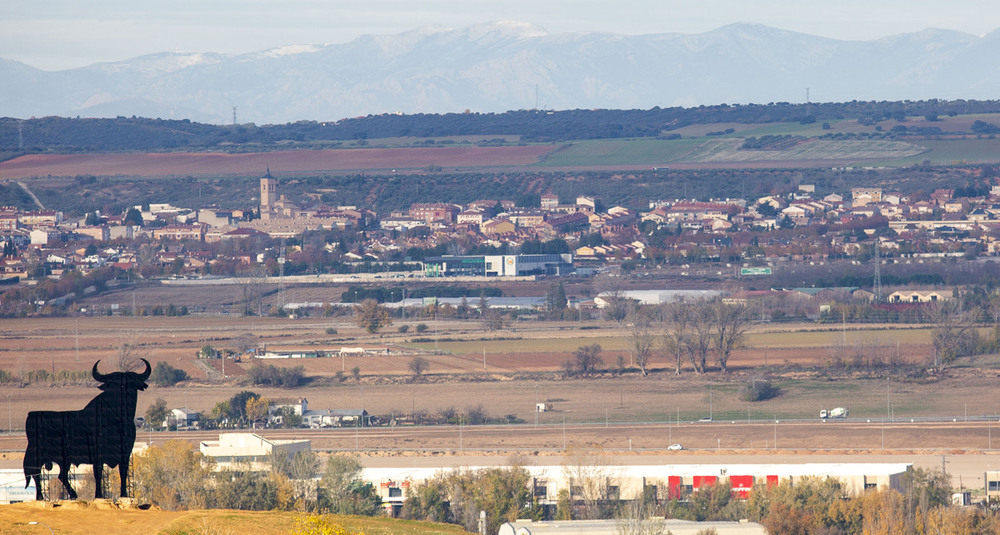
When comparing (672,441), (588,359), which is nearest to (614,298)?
(588,359)

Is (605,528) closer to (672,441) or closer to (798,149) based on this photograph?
(672,441)

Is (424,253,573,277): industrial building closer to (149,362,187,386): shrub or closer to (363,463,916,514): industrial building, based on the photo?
(149,362,187,386): shrub

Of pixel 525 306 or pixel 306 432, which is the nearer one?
pixel 306 432

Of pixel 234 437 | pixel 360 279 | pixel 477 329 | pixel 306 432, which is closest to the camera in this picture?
pixel 234 437

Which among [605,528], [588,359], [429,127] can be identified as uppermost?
[429,127]

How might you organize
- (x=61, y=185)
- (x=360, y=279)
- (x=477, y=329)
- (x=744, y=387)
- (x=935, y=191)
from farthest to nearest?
1. (x=61, y=185)
2. (x=935, y=191)
3. (x=360, y=279)
4. (x=477, y=329)
5. (x=744, y=387)

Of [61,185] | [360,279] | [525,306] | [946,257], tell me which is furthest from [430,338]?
[61,185]

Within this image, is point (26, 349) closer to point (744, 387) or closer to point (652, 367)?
point (652, 367)
